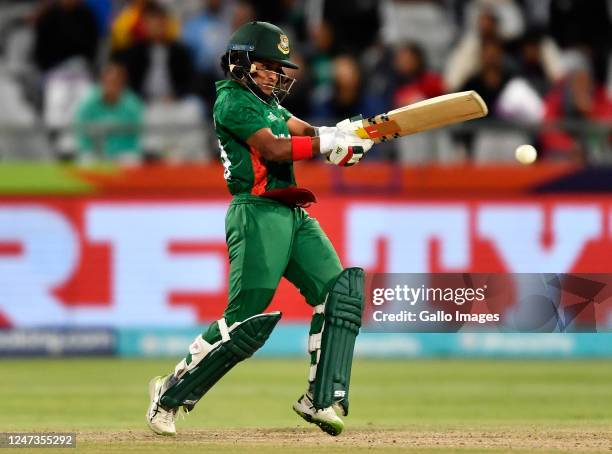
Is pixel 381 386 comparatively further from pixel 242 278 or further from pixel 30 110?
pixel 30 110

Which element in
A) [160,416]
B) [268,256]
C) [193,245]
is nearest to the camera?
[268,256]

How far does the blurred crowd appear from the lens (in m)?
13.7

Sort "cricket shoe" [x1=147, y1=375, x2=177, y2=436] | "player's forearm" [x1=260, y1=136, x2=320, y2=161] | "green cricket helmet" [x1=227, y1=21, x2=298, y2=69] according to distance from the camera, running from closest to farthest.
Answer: "player's forearm" [x1=260, y1=136, x2=320, y2=161] < "green cricket helmet" [x1=227, y1=21, x2=298, y2=69] < "cricket shoe" [x1=147, y1=375, x2=177, y2=436]

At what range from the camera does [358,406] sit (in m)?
9.80

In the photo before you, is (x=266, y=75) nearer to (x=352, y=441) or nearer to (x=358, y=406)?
(x=352, y=441)

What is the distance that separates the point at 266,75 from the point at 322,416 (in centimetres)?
182

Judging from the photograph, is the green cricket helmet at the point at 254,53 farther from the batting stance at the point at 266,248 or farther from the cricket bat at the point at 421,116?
the cricket bat at the point at 421,116

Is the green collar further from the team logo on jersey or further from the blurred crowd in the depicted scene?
the blurred crowd

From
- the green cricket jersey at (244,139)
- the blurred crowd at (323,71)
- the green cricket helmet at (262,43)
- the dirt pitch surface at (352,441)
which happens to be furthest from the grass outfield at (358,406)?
the blurred crowd at (323,71)

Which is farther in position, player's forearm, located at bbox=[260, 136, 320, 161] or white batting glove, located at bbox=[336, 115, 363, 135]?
white batting glove, located at bbox=[336, 115, 363, 135]

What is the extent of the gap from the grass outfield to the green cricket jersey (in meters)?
1.35

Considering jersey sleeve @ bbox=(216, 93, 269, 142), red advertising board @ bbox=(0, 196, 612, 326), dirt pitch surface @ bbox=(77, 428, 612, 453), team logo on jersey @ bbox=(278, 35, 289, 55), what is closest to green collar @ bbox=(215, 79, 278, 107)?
jersey sleeve @ bbox=(216, 93, 269, 142)

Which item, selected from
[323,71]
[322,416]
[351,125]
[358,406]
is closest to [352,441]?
[322,416]

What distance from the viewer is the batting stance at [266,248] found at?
24.8 ft
